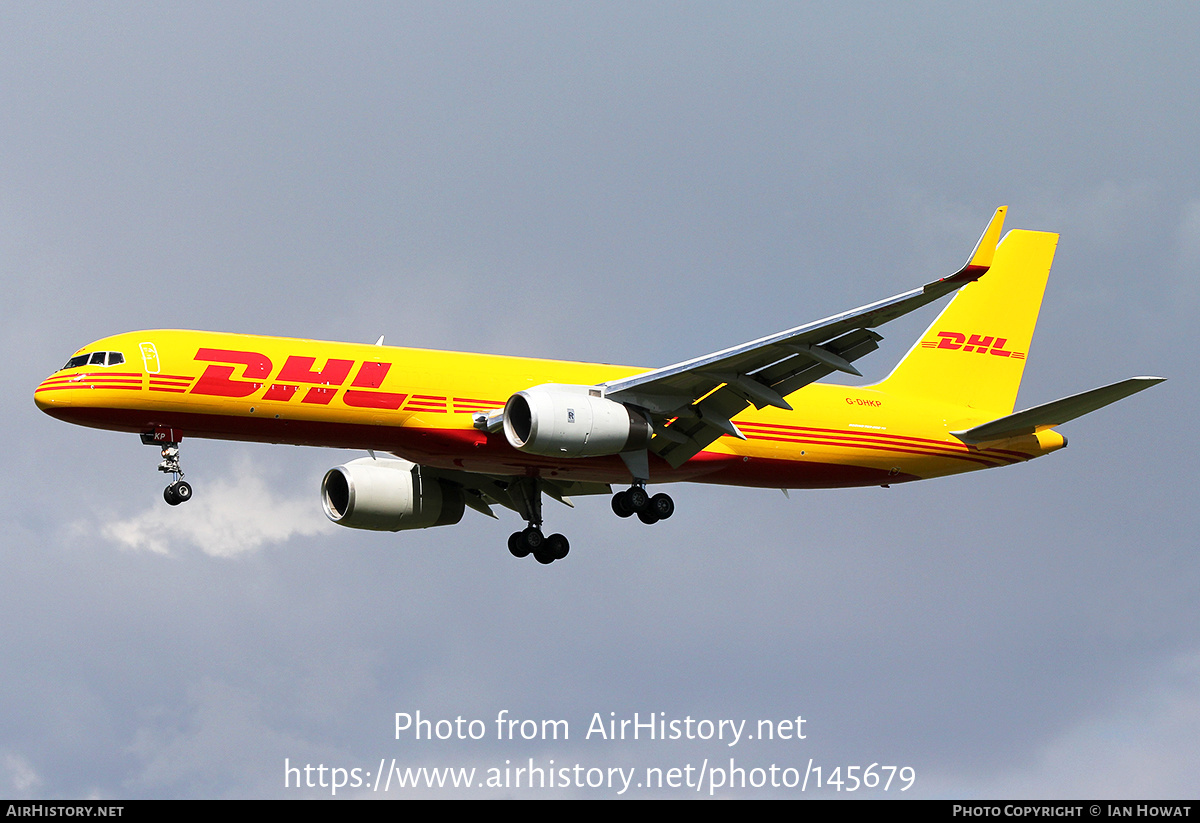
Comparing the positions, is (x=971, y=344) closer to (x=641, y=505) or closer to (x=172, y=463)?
(x=641, y=505)

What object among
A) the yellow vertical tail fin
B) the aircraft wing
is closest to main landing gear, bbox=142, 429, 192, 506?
the aircraft wing

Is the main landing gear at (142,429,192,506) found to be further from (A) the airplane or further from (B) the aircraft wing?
(B) the aircraft wing

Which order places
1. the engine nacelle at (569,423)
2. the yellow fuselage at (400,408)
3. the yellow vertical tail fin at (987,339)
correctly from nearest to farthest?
the yellow fuselage at (400,408) < the engine nacelle at (569,423) < the yellow vertical tail fin at (987,339)

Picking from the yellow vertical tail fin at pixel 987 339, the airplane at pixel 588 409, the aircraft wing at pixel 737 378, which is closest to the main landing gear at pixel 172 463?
the airplane at pixel 588 409

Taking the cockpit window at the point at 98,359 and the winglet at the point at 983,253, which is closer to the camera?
the winglet at the point at 983,253

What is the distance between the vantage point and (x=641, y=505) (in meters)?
39.6

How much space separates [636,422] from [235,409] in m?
9.49

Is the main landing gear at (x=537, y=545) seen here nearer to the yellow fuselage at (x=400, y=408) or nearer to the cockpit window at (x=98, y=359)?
the yellow fuselage at (x=400, y=408)

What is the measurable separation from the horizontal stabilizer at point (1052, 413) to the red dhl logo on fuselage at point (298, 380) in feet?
51.3

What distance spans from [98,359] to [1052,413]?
23788 mm

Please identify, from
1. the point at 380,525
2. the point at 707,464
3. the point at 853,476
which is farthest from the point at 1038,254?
the point at 380,525

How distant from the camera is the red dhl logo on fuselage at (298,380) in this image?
3581 centimetres

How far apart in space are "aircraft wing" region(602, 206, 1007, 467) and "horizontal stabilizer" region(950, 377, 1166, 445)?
6.25m

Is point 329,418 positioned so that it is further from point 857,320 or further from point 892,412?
point 892,412
